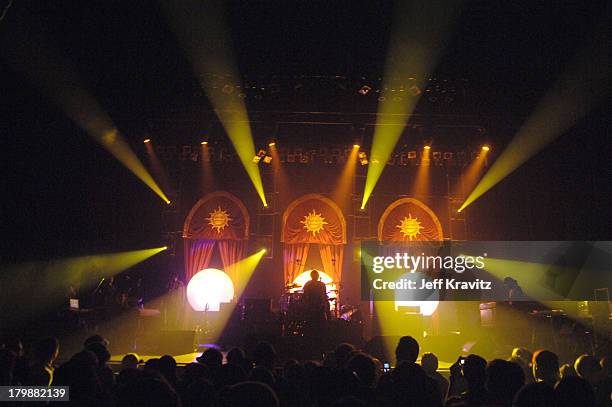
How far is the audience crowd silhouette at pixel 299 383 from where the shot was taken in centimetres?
262

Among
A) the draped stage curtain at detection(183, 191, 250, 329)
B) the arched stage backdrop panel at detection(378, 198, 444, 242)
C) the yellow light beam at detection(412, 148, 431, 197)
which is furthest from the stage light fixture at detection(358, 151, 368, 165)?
the draped stage curtain at detection(183, 191, 250, 329)

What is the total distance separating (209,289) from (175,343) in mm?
4009

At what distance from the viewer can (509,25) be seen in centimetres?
932

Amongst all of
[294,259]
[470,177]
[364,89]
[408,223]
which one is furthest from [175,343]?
[470,177]

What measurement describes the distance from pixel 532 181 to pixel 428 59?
634 centimetres

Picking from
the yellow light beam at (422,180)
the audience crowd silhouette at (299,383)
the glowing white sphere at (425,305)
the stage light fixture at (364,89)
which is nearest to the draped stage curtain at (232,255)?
the glowing white sphere at (425,305)

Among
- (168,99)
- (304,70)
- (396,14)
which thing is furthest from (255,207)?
(396,14)

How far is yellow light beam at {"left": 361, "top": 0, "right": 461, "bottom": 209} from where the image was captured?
8.87 meters

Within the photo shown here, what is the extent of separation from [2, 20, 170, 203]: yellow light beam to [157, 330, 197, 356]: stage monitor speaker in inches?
209

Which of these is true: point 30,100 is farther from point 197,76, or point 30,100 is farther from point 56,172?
point 197,76

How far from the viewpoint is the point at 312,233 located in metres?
14.7

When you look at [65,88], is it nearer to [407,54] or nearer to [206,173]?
[206,173]

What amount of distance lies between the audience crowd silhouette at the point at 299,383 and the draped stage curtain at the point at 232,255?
970 centimetres

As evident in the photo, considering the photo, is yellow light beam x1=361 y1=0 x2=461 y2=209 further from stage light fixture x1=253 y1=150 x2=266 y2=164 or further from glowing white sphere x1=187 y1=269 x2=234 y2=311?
glowing white sphere x1=187 y1=269 x2=234 y2=311
